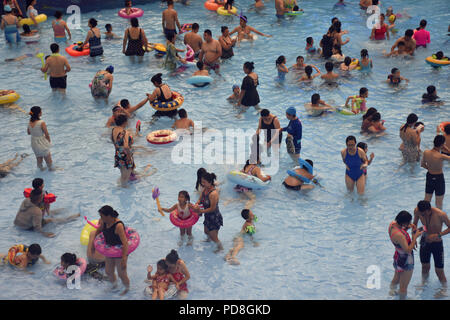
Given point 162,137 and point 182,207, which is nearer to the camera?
point 182,207

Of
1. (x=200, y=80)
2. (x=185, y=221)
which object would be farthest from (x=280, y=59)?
(x=185, y=221)

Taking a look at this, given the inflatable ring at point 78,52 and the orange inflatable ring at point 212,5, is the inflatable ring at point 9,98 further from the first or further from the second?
the orange inflatable ring at point 212,5

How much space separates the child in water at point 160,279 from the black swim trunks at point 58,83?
26.7ft

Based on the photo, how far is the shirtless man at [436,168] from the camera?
10005mm

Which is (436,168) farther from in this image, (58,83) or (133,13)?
(133,13)

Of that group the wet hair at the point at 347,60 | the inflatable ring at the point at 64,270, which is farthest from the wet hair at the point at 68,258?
the wet hair at the point at 347,60

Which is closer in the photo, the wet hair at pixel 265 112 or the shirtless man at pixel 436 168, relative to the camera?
the shirtless man at pixel 436 168

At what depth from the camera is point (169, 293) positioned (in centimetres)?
870

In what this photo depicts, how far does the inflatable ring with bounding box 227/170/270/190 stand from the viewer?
11117 mm

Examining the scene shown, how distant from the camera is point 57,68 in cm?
1502

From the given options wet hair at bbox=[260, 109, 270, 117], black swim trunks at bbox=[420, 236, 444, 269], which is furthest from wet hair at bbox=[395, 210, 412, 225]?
wet hair at bbox=[260, 109, 270, 117]

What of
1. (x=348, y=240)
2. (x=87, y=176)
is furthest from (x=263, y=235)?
(x=87, y=176)

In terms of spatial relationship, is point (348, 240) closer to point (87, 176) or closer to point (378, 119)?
point (378, 119)

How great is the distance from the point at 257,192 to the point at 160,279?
3.41 meters
